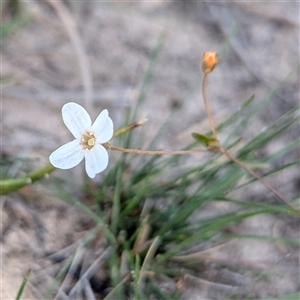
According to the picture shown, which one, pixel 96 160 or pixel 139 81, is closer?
pixel 96 160

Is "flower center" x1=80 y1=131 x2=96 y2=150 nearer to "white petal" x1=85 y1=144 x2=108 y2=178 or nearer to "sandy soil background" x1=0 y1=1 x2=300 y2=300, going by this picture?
"white petal" x1=85 y1=144 x2=108 y2=178

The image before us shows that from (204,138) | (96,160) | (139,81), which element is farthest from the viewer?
(139,81)

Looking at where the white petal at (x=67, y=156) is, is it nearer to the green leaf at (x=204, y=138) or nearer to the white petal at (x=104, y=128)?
the white petal at (x=104, y=128)

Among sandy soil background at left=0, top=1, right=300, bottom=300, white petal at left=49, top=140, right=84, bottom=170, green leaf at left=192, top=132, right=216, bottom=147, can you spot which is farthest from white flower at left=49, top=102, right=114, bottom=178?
sandy soil background at left=0, top=1, right=300, bottom=300

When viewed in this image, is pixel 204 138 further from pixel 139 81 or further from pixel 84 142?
pixel 139 81

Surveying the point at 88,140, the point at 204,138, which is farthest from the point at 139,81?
the point at 88,140

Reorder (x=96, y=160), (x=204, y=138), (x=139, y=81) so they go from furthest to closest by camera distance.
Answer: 1. (x=139, y=81)
2. (x=204, y=138)
3. (x=96, y=160)
